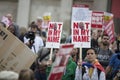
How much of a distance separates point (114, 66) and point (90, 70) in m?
0.72

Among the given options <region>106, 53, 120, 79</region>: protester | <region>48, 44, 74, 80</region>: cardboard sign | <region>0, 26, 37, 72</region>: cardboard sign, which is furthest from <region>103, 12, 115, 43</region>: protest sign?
<region>0, 26, 37, 72</region>: cardboard sign

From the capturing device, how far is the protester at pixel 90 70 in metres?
9.36

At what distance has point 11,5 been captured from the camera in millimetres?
22547

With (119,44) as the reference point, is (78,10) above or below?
above

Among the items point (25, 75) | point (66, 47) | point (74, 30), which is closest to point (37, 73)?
point (74, 30)

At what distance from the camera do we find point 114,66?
32.7 ft

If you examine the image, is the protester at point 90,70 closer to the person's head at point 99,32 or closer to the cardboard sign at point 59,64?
the cardboard sign at point 59,64

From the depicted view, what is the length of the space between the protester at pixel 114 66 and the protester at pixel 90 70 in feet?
1.78

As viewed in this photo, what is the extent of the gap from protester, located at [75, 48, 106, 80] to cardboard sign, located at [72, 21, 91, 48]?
0.70m

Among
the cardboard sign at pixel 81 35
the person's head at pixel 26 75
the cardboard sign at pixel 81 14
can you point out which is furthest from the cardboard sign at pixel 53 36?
the person's head at pixel 26 75

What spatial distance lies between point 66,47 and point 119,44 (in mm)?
2850

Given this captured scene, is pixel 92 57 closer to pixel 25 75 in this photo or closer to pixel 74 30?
pixel 74 30

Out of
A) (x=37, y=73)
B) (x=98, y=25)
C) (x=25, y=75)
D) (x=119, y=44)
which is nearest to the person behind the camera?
(x=25, y=75)

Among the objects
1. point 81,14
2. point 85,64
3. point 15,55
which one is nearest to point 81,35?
point 81,14
